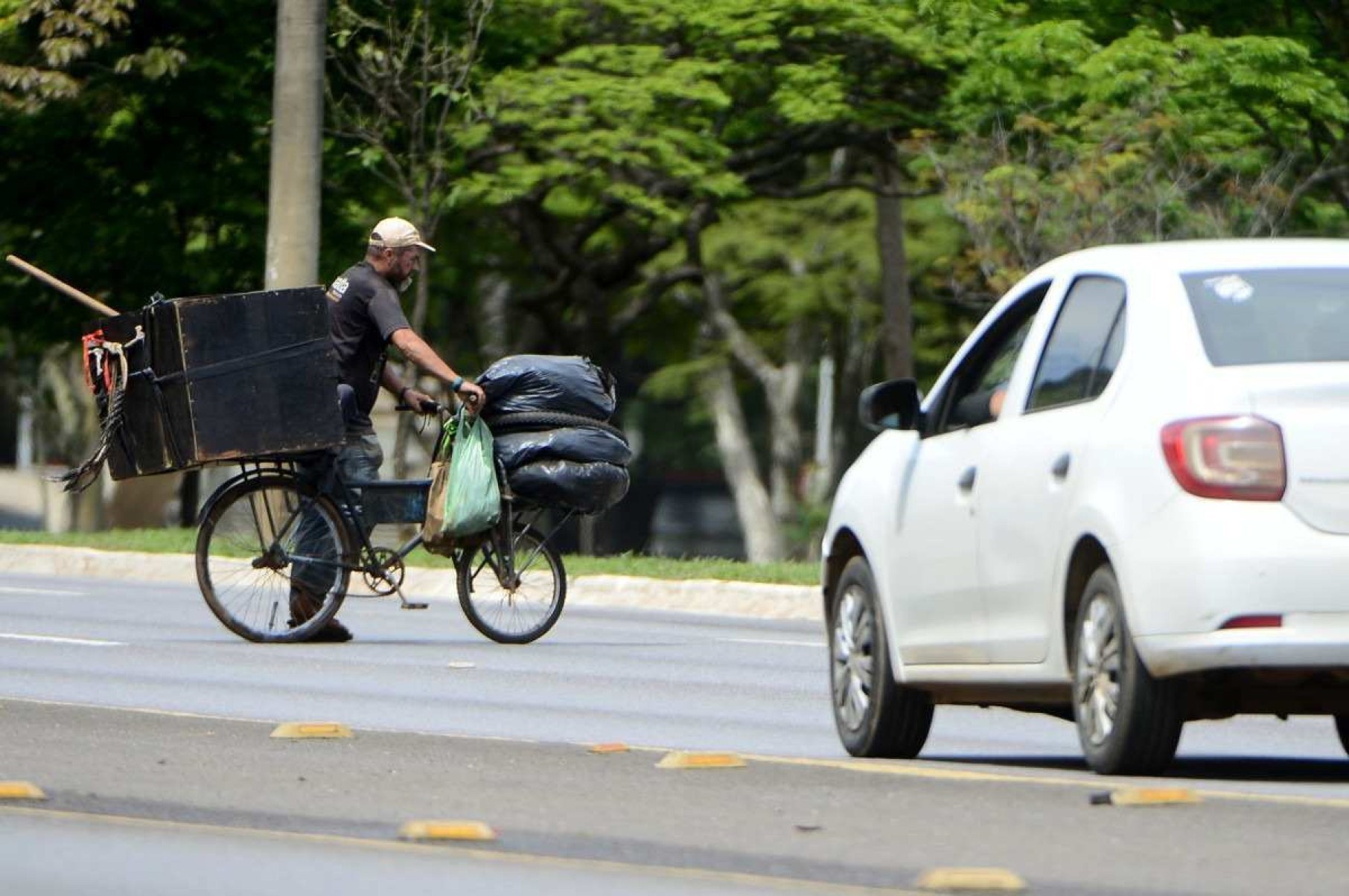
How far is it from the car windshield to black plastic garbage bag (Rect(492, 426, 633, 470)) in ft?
20.6

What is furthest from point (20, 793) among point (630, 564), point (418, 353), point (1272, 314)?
Result: point (630, 564)

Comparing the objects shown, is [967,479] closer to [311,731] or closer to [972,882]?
[311,731]

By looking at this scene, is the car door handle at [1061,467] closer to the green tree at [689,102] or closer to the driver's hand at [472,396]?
the driver's hand at [472,396]

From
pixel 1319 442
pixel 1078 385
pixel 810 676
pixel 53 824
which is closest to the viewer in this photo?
pixel 53 824

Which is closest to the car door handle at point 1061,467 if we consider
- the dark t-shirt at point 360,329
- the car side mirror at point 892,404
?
the car side mirror at point 892,404

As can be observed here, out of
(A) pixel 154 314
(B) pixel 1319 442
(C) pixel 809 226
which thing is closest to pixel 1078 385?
(B) pixel 1319 442

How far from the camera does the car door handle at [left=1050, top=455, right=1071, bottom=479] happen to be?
8.27m

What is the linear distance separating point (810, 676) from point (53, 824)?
6289mm

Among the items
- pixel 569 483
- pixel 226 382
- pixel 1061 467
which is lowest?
pixel 569 483

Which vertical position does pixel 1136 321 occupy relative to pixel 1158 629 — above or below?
above

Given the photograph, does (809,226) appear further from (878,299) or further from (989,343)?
(989,343)

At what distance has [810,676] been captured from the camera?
13164 mm

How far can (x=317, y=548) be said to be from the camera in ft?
46.1

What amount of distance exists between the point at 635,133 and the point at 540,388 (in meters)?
15.6
